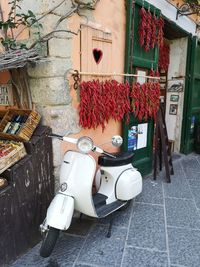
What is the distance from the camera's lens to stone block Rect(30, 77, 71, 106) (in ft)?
7.61

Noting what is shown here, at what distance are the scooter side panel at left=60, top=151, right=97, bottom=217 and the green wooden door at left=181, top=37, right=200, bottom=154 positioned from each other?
11.5 feet

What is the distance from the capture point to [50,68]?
2.28 metres

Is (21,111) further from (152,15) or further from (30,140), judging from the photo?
(152,15)

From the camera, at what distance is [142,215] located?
9.14 ft

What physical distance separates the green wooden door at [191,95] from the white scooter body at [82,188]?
286 cm

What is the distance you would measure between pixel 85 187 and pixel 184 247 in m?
1.10

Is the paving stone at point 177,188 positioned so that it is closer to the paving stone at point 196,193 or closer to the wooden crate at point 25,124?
the paving stone at point 196,193

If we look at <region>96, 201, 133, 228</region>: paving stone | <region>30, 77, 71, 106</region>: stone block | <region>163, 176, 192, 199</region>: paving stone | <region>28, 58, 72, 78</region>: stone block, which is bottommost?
<region>96, 201, 133, 228</region>: paving stone

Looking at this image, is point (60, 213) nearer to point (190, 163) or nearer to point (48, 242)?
point (48, 242)

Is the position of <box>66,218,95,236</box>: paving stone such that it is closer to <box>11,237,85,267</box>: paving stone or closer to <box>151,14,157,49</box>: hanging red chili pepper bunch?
<box>11,237,85,267</box>: paving stone

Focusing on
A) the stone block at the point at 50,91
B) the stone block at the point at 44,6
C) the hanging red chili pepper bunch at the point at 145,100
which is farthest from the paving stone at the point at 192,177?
the stone block at the point at 44,6

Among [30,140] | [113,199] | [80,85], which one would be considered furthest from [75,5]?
[113,199]

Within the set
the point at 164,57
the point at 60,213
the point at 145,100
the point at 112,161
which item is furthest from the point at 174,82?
the point at 60,213

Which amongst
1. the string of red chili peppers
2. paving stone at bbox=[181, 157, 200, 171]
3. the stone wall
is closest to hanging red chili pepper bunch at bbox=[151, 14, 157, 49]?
the string of red chili peppers
